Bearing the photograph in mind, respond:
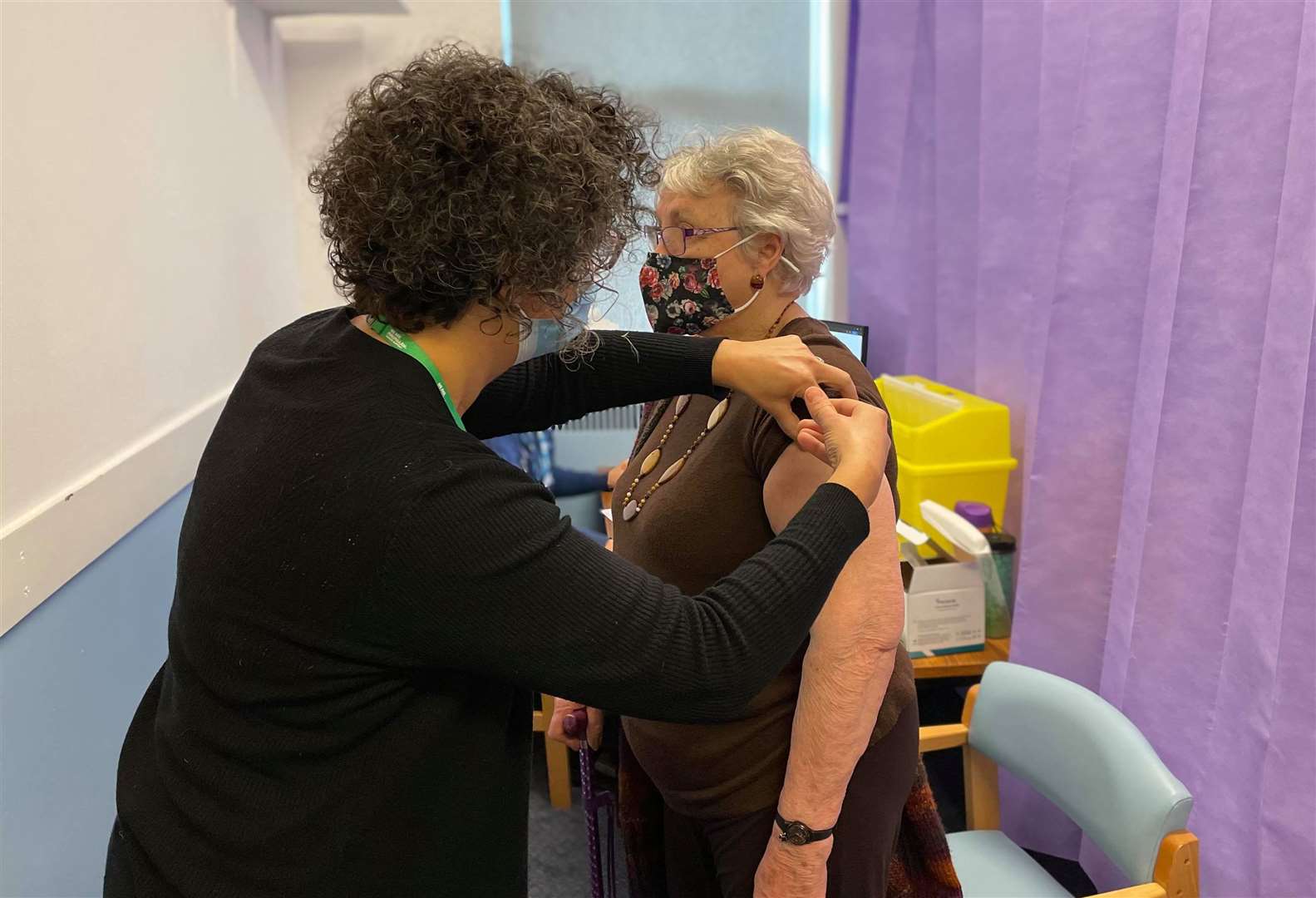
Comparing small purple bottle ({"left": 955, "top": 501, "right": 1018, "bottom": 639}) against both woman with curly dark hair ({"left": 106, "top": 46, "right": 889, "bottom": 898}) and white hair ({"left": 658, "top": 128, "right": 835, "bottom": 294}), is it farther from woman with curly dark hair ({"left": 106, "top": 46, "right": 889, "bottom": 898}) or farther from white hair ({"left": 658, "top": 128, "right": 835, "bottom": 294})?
woman with curly dark hair ({"left": 106, "top": 46, "right": 889, "bottom": 898})

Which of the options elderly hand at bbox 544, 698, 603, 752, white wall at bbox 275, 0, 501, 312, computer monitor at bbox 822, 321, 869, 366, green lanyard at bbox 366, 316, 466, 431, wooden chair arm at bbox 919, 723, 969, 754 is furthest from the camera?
white wall at bbox 275, 0, 501, 312

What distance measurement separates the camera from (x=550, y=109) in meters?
0.79

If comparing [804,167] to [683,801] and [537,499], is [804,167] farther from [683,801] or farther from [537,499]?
[683,801]

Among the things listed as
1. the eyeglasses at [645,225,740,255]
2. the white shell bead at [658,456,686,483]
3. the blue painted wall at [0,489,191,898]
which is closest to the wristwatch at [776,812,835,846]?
the white shell bead at [658,456,686,483]

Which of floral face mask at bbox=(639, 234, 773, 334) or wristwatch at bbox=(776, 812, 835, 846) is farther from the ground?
floral face mask at bbox=(639, 234, 773, 334)

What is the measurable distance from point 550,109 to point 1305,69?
1125mm

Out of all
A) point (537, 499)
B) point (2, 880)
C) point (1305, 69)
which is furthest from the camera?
point (1305, 69)

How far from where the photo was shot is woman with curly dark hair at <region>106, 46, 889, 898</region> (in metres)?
0.71

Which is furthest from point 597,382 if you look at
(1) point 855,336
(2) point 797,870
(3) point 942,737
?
(1) point 855,336

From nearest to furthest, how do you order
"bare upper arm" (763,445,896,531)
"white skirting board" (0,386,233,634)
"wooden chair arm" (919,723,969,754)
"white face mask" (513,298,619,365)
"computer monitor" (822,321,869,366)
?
"white face mask" (513,298,619,365), "bare upper arm" (763,445,896,531), "white skirting board" (0,386,233,634), "wooden chair arm" (919,723,969,754), "computer monitor" (822,321,869,366)

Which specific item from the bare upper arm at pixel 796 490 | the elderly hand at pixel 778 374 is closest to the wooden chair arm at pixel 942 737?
the bare upper arm at pixel 796 490

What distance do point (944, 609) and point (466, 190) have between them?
1.45 m

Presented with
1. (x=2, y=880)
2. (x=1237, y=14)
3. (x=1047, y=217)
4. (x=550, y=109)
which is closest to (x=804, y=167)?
(x=550, y=109)

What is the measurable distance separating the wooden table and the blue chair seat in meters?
0.31
